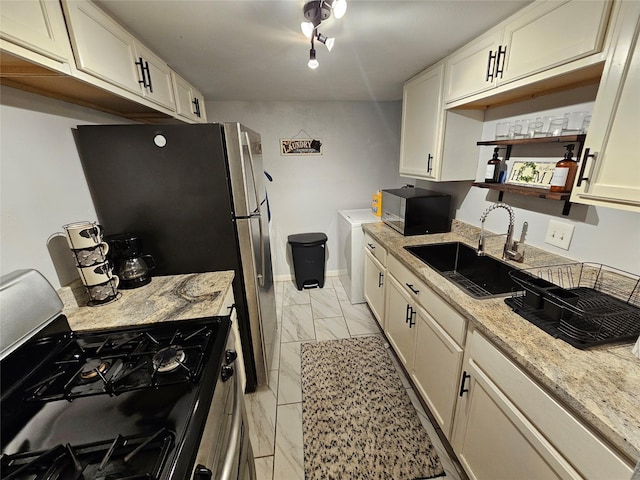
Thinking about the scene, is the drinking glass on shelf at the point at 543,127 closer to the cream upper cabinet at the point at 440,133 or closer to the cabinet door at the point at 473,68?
the cabinet door at the point at 473,68

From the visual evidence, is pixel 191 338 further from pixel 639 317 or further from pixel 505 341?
pixel 639 317

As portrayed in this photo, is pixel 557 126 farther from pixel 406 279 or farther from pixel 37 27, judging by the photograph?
pixel 37 27

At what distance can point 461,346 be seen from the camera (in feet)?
4.00

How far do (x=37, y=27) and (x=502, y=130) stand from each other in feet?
7.31

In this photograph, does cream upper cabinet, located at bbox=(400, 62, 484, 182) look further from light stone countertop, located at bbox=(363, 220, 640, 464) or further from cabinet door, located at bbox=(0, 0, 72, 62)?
cabinet door, located at bbox=(0, 0, 72, 62)

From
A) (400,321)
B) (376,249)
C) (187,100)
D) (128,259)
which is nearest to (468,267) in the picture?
(400,321)

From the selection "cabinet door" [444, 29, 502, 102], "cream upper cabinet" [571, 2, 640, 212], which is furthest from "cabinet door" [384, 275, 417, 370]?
"cabinet door" [444, 29, 502, 102]

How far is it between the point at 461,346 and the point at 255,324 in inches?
46.4

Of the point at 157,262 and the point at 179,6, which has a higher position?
the point at 179,6

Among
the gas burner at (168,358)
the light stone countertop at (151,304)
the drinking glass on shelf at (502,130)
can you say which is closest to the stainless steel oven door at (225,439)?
the gas burner at (168,358)

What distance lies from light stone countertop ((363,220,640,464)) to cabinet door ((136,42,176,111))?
191cm

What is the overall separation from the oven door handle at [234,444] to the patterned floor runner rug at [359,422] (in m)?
0.75

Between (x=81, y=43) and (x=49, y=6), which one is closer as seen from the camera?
(x=49, y=6)

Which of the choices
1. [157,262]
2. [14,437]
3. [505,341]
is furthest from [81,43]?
[505,341]
